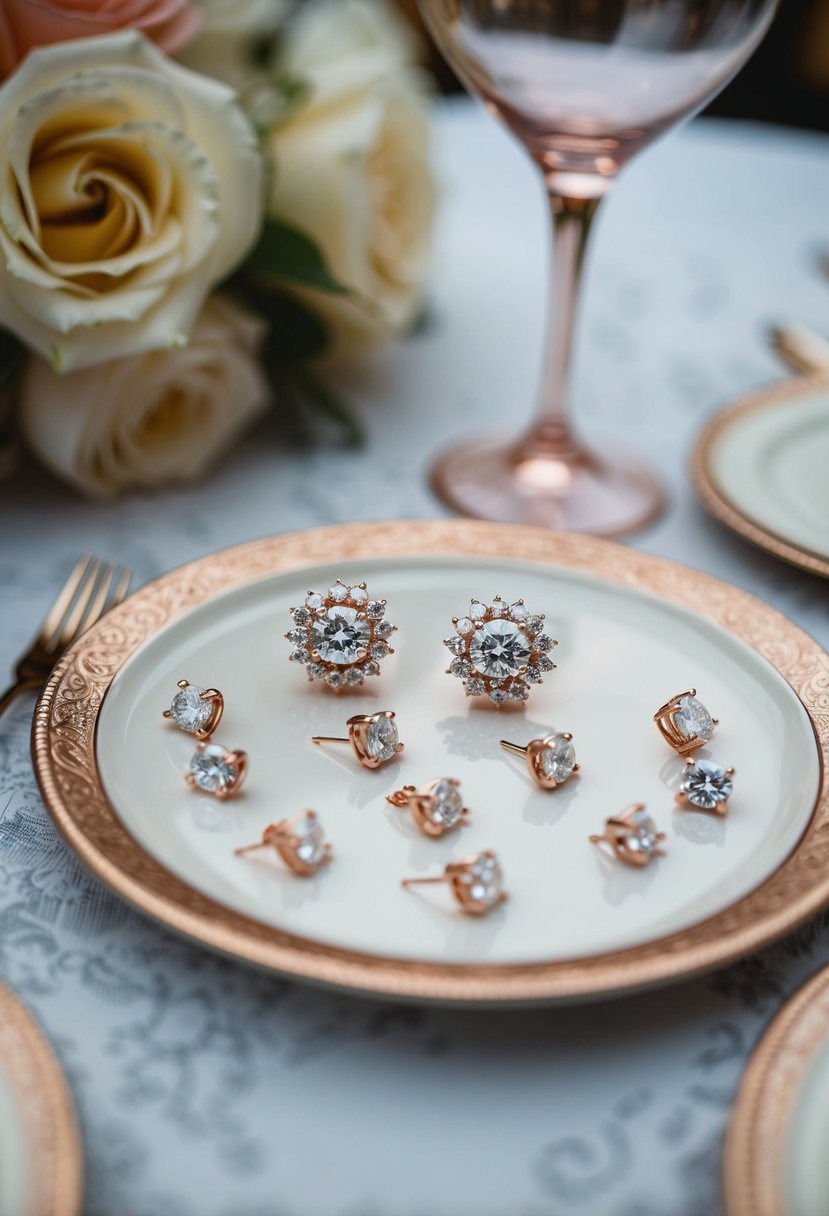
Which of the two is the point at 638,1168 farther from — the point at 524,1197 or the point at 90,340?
the point at 90,340

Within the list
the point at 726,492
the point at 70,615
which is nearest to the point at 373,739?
the point at 70,615

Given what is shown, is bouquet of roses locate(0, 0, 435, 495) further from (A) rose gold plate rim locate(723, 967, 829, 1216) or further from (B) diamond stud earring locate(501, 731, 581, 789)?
(A) rose gold plate rim locate(723, 967, 829, 1216)

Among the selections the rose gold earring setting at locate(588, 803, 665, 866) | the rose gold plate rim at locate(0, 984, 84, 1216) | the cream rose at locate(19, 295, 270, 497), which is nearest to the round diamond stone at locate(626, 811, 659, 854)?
the rose gold earring setting at locate(588, 803, 665, 866)

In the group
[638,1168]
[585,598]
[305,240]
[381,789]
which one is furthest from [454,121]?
[638,1168]

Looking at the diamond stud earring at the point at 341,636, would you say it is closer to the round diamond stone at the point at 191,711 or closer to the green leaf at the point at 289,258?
the round diamond stone at the point at 191,711

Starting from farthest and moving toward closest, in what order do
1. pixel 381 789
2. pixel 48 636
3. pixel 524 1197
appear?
pixel 48 636
pixel 381 789
pixel 524 1197

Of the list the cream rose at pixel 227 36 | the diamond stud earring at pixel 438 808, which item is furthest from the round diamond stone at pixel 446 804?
the cream rose at pixel 227 36
